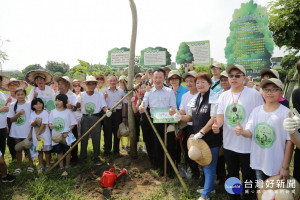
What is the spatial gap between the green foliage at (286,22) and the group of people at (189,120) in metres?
3.03

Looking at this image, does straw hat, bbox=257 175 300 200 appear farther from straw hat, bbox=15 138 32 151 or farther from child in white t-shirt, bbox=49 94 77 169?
straw hat, bbox=15 138 32 151

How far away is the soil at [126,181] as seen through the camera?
12.3ft

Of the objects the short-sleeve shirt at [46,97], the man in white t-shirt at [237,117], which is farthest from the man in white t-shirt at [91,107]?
the man in white t-shirt at [237,117]

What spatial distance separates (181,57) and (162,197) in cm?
547

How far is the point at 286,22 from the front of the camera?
618cm

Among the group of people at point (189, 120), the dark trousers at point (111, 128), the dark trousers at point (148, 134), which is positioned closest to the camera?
the group of people at point (189, 120)

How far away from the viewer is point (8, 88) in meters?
5.37

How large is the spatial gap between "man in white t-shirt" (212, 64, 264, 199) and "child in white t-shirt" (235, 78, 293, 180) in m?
0.14

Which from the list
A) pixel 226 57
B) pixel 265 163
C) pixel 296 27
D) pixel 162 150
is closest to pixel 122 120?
pixel 162 150

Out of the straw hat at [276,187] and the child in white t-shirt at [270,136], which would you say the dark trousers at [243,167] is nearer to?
the child in white t-shirt at [270,136]

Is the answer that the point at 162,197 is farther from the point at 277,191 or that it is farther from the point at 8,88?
the point at 8,88

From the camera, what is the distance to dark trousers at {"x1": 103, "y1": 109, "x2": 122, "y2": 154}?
542 centimetres

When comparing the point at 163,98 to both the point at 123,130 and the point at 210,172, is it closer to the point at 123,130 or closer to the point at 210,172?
the point at 123,130

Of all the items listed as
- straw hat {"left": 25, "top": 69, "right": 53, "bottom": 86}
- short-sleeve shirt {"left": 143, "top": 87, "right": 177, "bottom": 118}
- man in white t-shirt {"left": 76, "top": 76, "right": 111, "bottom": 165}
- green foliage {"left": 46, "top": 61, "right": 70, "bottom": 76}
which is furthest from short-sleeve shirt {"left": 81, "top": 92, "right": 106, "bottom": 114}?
green foliage {"left": 46, "top": 61, "right": 70, "bottom": 76}
